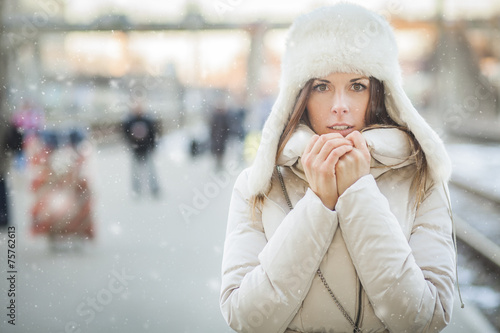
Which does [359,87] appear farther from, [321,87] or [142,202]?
[142,202]

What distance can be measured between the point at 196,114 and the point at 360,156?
35897mm

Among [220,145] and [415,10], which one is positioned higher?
[415,10]

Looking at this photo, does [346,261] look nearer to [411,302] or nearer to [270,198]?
[411,302]

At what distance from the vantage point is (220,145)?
41.8 ft

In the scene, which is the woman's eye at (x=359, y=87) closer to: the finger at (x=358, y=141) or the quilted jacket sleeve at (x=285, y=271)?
the finger at (x=358, y=141)

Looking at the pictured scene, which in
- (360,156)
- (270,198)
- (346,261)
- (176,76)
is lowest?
(346,261)

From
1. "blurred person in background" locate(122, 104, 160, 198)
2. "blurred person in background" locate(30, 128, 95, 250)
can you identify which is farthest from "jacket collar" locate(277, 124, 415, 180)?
"blurred person in background" locate(122, 104, 160, 198)

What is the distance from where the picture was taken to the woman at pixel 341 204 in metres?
1.24

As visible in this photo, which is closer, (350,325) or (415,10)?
(350,325)

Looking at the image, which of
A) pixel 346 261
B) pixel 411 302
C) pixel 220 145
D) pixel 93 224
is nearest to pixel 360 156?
pixel 346 261

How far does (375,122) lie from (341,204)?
1.33 feet

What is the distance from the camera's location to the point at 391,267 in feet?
3.96

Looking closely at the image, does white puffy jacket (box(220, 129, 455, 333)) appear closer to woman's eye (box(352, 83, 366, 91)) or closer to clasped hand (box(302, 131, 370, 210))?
clasped hand (box(302, 131, 370, 210))

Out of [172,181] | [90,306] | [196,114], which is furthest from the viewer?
[196,114]
